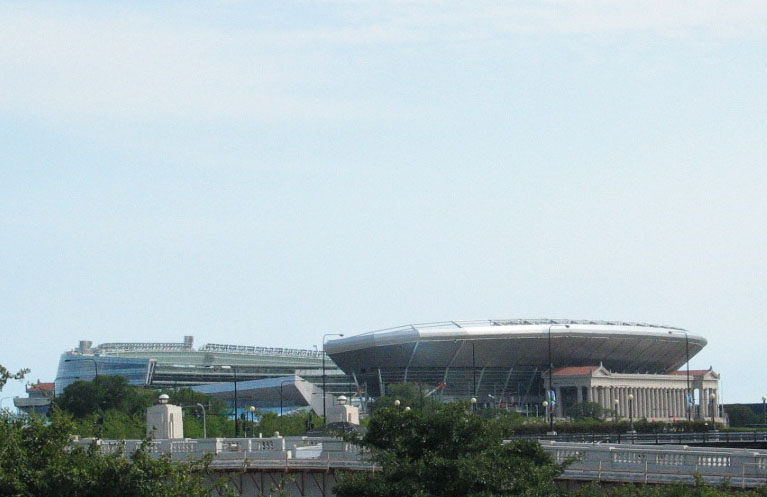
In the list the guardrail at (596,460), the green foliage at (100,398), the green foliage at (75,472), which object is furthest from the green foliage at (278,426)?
the green foliage at (75,472)

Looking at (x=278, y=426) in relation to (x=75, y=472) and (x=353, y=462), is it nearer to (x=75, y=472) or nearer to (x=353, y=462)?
(x=353, y=462)

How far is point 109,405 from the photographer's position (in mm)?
155625

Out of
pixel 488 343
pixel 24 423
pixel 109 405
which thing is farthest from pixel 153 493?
pixel 488 343

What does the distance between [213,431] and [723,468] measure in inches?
3086

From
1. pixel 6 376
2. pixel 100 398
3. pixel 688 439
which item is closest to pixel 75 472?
pixel 6 376

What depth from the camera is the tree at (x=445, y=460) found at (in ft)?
95.9

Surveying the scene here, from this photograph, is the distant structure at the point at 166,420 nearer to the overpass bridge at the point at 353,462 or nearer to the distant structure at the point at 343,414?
the overpass bridge at the point at 353,462

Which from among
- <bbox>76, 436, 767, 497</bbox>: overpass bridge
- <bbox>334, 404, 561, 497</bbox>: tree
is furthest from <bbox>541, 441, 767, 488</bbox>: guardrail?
<bbox>334, 404, 561, 497</bbox>: tree

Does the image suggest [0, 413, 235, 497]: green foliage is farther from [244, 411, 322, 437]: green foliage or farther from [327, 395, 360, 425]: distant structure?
[244, 411, 322, 437]: green foliage

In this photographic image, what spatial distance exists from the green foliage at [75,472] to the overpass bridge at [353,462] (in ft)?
4.27

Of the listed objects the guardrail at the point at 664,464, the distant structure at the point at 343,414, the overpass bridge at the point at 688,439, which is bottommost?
the overpass bridge at the point at 688,439

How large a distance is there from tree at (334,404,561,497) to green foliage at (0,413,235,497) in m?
4.11

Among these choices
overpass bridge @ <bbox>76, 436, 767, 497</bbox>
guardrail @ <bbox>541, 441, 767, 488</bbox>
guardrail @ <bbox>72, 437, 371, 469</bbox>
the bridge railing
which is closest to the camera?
guardrail @ <bbox>541, 441, 767, 488</bbox>

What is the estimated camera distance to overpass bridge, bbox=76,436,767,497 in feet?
107
